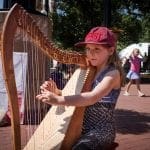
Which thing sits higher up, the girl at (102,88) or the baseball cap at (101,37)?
the baseball cap at (101,37)

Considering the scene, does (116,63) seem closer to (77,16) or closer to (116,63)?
(116,63)

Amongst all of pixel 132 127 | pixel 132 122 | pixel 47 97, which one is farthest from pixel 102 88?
pixel 132 122

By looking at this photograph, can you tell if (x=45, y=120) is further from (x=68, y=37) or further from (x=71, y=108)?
(x=68, y=37)

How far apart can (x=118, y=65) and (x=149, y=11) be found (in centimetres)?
2262

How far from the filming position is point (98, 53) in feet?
10.8

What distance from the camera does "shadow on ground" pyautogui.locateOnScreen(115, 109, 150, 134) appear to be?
Result: 784cm

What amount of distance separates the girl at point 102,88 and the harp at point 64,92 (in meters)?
0.08

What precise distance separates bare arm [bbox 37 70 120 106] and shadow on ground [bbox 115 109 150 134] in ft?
14.7

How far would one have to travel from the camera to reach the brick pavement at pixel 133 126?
22.0ft

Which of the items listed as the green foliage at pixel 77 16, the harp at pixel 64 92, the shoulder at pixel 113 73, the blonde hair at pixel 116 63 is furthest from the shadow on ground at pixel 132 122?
the green foliage at pixel 77 16

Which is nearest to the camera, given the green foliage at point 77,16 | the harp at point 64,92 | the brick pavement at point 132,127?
the harp at point 64,92

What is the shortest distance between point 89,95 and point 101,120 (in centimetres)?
34

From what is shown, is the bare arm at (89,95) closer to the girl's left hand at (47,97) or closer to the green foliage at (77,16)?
the girl's left hand at (47,97)

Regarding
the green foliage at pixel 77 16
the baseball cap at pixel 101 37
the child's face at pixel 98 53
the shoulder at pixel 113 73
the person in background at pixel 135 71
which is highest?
the baseball cap at pixel 101 37
